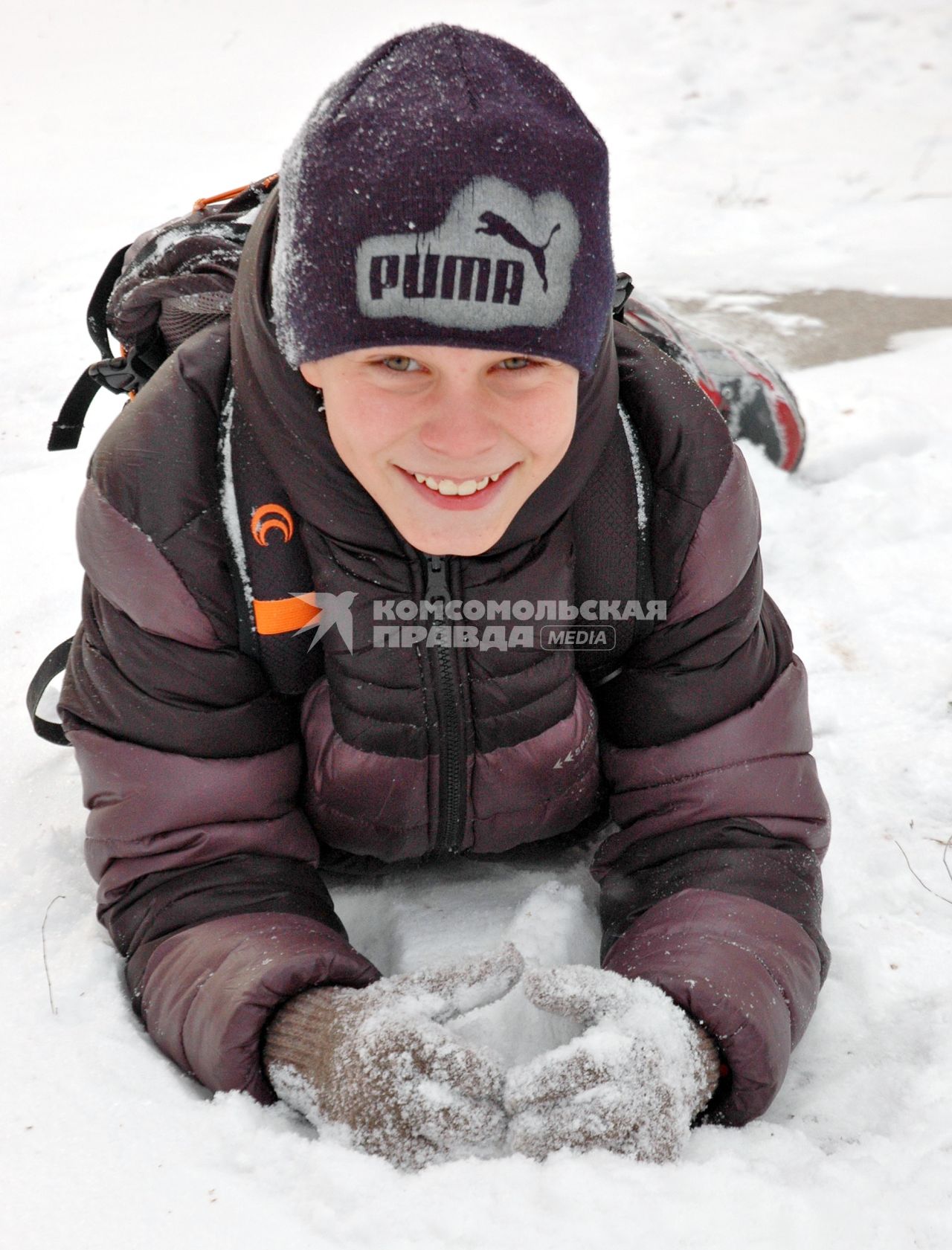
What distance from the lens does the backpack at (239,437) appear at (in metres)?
1.51

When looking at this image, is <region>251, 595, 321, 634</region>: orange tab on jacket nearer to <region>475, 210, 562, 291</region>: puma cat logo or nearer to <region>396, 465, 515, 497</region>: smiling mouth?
<region>396, 465, 515, 497</region>: smiling mouth

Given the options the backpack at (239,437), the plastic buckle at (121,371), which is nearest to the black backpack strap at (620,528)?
the backpack at (239,437)

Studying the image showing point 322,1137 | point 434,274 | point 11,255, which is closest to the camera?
point 434,274

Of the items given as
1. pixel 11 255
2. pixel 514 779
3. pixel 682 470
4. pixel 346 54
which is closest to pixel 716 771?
pixel 514 779

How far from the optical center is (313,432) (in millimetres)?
1389

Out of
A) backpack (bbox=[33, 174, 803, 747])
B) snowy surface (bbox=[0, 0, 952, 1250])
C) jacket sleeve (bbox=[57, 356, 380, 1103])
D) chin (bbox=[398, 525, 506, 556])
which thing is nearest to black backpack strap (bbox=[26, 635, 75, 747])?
backpack (bbox=[33, 174, 803, 747])

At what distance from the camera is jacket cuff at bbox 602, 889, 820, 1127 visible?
1.42m

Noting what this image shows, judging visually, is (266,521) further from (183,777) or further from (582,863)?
(582,863)

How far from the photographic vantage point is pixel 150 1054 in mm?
1447

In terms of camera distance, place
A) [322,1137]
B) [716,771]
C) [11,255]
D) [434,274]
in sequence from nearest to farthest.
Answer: [434,274] → [322,1137] → [716,771] → [11,255]

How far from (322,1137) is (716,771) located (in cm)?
73

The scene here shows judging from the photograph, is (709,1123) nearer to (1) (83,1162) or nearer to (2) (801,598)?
(1) (83,1162)

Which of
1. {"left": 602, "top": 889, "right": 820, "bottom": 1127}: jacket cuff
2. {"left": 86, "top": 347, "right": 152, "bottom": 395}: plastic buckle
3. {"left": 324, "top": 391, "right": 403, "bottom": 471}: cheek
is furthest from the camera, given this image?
{"left": 86, "top": 347, "right": 152, "bottom": 395}: plastic buckle

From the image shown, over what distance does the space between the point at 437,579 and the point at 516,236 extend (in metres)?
0.49
